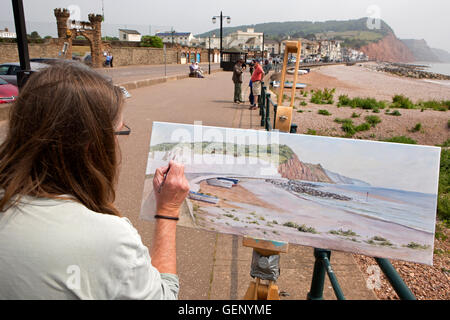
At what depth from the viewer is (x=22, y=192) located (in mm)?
944

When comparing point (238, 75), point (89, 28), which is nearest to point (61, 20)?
point (89, 28)

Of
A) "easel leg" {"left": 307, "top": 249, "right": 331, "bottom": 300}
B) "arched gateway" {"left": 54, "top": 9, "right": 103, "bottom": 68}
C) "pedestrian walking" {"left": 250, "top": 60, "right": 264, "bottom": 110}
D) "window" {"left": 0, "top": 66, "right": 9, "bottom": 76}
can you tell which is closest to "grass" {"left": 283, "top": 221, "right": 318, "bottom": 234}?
"easel leg" {"left": 307, "top": 249, "right": 331, "bottom": 300}

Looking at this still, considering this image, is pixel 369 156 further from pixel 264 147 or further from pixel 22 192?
pixel 22 192

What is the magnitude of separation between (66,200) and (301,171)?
1256 mm

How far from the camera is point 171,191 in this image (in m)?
1.52

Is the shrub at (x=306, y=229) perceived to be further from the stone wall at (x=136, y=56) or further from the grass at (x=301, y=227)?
the stone wall at (x=136, y=56)

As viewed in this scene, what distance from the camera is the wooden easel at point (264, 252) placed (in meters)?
1.98

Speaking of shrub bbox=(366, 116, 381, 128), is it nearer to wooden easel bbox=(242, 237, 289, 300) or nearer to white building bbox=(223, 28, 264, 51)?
wooden easel bbox=(242, 237, 289, 300)

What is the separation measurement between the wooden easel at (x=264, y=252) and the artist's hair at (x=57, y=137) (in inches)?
45.3

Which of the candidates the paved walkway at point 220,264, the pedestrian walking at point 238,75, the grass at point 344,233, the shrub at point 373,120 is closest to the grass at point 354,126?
the shrub at point 373,120

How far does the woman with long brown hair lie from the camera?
882 millimetres

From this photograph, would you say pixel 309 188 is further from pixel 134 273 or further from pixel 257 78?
pixel 257 78

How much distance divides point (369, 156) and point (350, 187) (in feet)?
0.62
